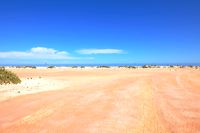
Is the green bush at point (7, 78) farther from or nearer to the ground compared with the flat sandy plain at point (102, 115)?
farther from the ground

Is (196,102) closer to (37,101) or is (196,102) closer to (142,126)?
(142,126)

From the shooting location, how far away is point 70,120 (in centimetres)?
870

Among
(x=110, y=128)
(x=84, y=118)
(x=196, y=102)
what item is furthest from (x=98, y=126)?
(x=196, y=102)

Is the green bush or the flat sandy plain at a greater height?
the green bush

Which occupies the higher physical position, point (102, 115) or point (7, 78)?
point (7, 78)

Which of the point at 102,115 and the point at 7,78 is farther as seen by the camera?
the point at 7,78

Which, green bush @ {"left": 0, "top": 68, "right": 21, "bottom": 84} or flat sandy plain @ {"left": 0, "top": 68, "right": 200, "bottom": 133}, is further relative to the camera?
green bush @ {"left": 0, "top": 68, "right": 21, "bottom": 84}

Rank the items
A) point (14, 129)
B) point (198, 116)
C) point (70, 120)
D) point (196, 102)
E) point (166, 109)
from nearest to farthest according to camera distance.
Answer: point (14, 129) < point (70, 120) < point (198, 116) < point (166, 109) < point (196, 102)

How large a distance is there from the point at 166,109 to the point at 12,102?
22.9 feet

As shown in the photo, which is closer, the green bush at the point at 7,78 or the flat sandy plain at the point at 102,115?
the flat sandy plain at the point at 102,115

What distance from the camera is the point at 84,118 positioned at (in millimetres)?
9008

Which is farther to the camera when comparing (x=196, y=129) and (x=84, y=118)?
(x=84, y=118)

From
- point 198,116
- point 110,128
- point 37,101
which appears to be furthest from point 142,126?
point 37,101

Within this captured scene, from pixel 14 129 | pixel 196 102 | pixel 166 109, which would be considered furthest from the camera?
pixel 196 102
